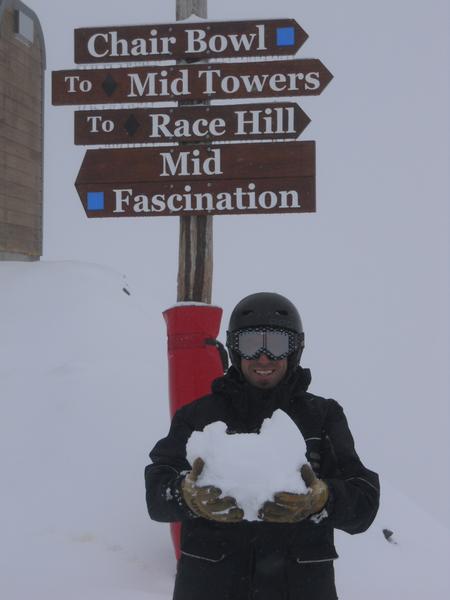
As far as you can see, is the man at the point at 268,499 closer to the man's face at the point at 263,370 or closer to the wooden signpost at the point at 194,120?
the man's face at the point at 263,370

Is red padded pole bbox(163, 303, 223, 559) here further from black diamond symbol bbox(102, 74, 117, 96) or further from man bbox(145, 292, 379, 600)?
man bbox(145, 292, 379, 600)

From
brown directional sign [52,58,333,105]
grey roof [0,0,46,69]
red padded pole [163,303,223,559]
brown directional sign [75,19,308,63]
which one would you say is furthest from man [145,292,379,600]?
grey roof [0,0,46,69]

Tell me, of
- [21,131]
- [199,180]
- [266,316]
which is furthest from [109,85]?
[21,131]

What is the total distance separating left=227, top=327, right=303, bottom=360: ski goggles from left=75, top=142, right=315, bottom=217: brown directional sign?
2720mm

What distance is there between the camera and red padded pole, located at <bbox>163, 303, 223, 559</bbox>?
205 inches

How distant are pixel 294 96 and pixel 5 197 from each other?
10.3m

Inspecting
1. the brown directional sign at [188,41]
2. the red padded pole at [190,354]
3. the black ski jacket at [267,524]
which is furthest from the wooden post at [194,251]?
the black ski jacket at [267,524]

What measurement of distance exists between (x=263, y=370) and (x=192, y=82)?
11.1 feet

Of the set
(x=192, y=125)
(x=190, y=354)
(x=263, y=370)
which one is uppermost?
(x=192, y=125)

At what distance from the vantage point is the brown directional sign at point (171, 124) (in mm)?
5422

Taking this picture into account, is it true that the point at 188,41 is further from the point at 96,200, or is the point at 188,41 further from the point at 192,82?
the point at 96,200

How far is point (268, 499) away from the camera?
228 centimetres

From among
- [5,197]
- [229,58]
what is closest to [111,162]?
[229,58]

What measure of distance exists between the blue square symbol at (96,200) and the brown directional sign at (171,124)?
36 centimetres
